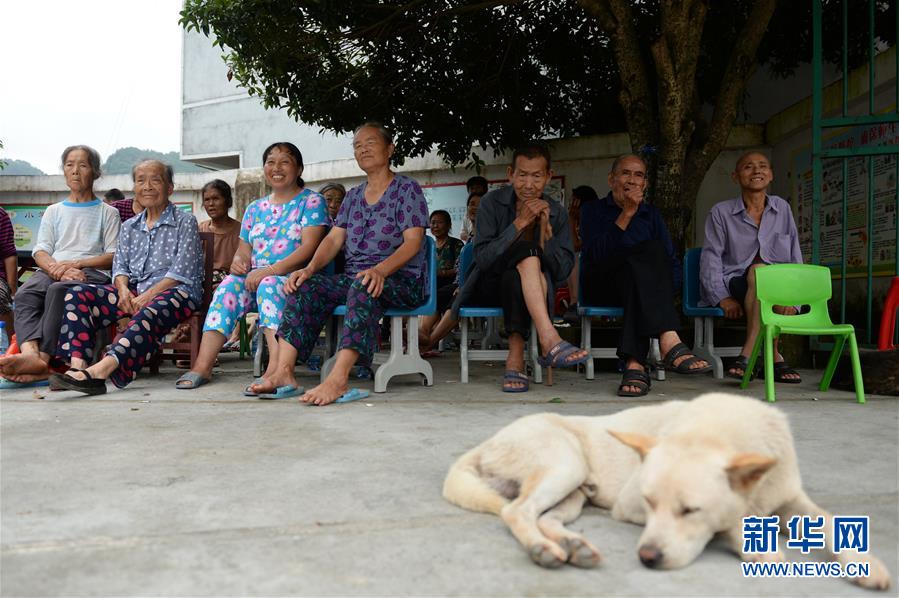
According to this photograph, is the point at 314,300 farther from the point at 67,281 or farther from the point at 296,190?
the point at 67,281

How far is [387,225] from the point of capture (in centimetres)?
466

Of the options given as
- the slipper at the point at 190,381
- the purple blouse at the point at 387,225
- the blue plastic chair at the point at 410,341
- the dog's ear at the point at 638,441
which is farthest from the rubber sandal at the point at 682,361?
the slipper at the point at 190,381

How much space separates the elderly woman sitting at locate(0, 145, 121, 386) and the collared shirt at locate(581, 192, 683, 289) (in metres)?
3.52

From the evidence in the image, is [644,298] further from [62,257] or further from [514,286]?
[62,257]

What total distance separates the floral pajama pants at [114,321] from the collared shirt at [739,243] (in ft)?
12.1

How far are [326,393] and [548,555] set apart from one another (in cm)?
252

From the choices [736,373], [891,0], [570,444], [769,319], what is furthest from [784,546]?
[891,0]

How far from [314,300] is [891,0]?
6.74 metres

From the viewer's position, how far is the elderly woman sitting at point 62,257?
4.75 meters

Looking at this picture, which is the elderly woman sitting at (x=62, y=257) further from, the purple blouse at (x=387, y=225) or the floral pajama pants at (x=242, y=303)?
the purple blouse at (x=387, y=225)

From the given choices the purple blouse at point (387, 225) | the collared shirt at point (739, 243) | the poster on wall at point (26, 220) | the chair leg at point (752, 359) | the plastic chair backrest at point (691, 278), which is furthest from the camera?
the poster on wall at point (26, 220)

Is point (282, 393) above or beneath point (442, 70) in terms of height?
beneath

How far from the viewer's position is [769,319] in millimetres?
4184

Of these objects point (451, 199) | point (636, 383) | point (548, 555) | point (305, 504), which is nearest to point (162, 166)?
point (636, 383)
